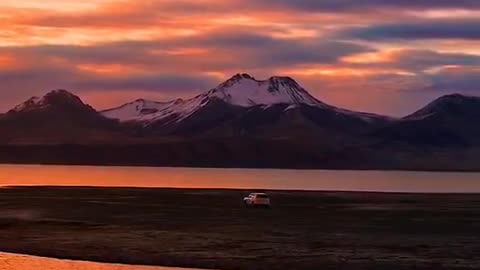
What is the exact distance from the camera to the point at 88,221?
66.8 metres

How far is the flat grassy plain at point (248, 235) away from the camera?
4622 centimetres

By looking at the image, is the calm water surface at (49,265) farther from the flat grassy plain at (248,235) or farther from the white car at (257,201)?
the white car at (257,201)

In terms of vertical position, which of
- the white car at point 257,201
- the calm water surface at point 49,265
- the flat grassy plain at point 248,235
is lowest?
the calm water surface at point 49,265

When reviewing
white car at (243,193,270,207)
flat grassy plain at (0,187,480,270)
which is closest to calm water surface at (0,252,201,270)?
flat grassy plain at (0,187,480,270)

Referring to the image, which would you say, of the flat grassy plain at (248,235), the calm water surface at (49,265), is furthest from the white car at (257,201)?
the calm water surface at (49,265)

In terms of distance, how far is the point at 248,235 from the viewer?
185 ft

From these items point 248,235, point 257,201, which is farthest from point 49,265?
point 257,201

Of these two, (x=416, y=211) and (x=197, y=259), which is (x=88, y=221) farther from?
(x=416, y=211)

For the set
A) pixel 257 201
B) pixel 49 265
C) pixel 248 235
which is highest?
pixel 257 201

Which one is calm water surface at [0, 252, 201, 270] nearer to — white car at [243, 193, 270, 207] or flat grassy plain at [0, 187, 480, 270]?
flat grassy plain at [0, 187, 480, 270]

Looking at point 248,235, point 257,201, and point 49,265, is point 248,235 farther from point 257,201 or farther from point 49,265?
point 257,201

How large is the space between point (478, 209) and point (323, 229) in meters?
28.4

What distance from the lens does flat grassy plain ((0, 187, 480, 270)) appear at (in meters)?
46.2

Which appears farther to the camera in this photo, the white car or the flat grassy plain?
Answer: the white car
